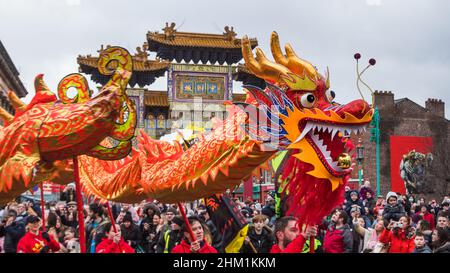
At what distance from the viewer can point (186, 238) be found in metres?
5.54

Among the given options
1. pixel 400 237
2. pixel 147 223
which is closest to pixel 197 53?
pixel 147 223

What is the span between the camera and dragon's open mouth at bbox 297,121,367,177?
4.96m

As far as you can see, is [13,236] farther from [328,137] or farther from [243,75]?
[243,75]

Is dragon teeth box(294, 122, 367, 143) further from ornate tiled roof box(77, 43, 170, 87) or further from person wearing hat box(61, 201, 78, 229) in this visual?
ornate tiled roof box(77, 43, 170, 87)

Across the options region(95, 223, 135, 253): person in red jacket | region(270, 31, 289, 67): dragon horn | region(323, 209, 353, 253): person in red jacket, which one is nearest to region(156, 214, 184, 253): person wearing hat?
region(95, 223, 135, 253): person in red jacket

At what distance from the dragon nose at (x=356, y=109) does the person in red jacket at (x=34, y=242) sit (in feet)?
9.13

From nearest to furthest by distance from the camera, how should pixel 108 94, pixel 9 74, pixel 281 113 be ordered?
pixel 108 94 → pixel 281 113 → pixel 9 74

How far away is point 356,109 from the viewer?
498cm

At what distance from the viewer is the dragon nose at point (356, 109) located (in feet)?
16.4

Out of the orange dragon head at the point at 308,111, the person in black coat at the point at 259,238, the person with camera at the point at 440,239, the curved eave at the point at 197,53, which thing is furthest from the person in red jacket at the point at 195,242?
the curved eave at the point at 197,53

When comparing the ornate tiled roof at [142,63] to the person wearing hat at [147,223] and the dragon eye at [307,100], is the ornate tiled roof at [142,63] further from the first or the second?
the dragon eye at [307,100]
